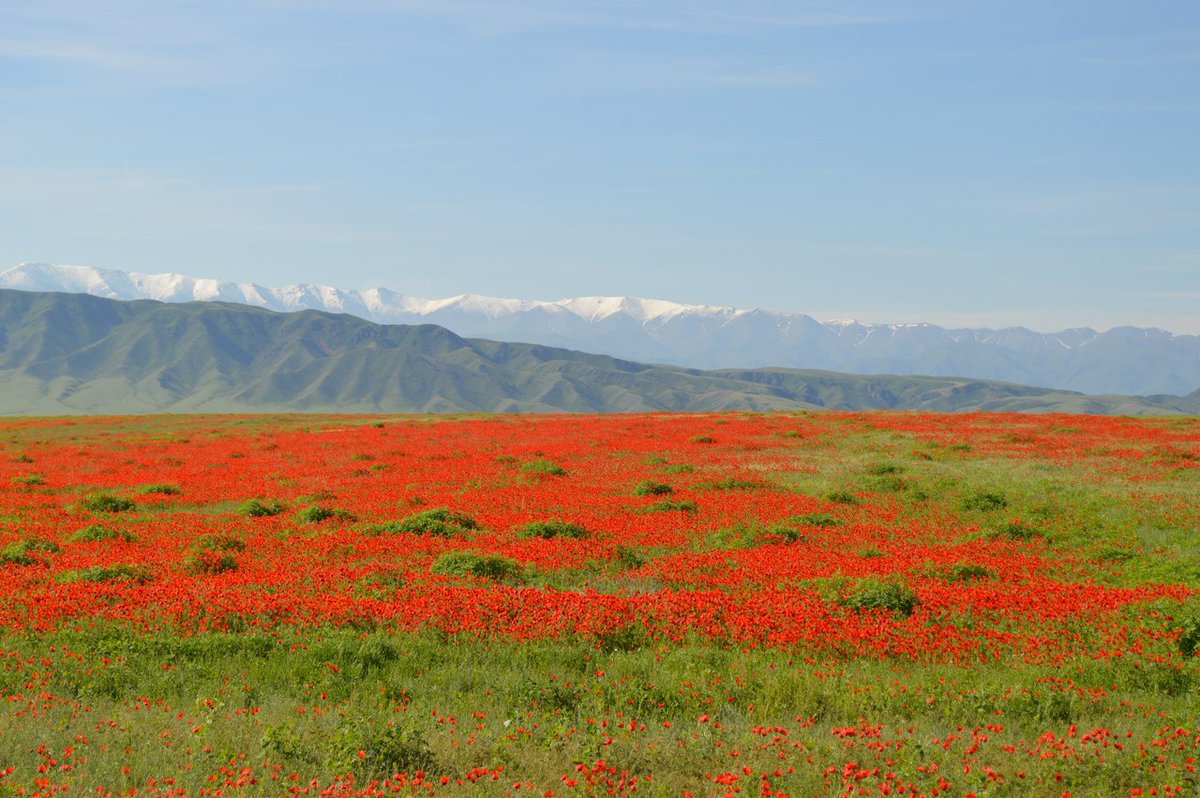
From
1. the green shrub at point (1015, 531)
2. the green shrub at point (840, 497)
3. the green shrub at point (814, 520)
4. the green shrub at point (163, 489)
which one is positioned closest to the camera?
the green shrub at point (1015, 531)

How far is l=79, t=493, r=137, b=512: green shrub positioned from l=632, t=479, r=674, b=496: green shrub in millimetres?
16810

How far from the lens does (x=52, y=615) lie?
14117 mm

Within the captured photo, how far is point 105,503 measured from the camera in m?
27.7

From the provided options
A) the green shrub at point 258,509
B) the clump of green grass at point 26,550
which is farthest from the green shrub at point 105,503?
the clump of green grass at point 26,550

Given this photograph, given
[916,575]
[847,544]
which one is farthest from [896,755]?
[847,544]

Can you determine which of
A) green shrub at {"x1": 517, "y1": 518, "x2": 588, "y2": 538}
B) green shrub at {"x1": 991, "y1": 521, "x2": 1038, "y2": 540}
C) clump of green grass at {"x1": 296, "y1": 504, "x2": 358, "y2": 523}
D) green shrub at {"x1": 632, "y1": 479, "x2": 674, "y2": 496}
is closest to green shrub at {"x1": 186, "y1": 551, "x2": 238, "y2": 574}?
clump of green grass at {"x1": 296, "y1": 504, "x2": 358, "y2": 523}

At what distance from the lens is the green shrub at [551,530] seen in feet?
76.2

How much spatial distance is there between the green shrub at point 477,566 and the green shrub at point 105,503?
1458 centimetres

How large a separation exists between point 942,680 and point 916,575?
7.64 meters

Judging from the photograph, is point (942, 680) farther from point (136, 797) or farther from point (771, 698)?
point (136, 797)

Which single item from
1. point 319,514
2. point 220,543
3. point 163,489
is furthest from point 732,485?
point 163,489

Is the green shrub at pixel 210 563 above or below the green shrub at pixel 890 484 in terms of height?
below

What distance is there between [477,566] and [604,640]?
17.0ft

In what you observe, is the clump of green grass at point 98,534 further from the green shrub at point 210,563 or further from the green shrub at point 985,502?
the green shrub at point 985,502
